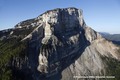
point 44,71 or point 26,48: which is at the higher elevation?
point 26,48

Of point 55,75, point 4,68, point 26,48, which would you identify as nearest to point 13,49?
point 26,48

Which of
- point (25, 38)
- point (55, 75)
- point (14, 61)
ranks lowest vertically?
point (55, 75)

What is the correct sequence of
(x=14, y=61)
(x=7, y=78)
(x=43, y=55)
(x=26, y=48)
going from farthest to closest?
(x=43, y=55)
(x=26, y=48)
(x=14, y=61)
(x=7, y=78)

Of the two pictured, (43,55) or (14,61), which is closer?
(14,61)

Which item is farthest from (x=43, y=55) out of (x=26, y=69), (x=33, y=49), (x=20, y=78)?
(x=20, y=78)

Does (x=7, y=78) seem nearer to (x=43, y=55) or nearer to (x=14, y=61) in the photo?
(x=14, y=61)

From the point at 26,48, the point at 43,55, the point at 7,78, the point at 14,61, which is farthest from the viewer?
the point at 43,55

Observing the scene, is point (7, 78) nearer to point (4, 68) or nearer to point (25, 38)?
point (4, 68)
